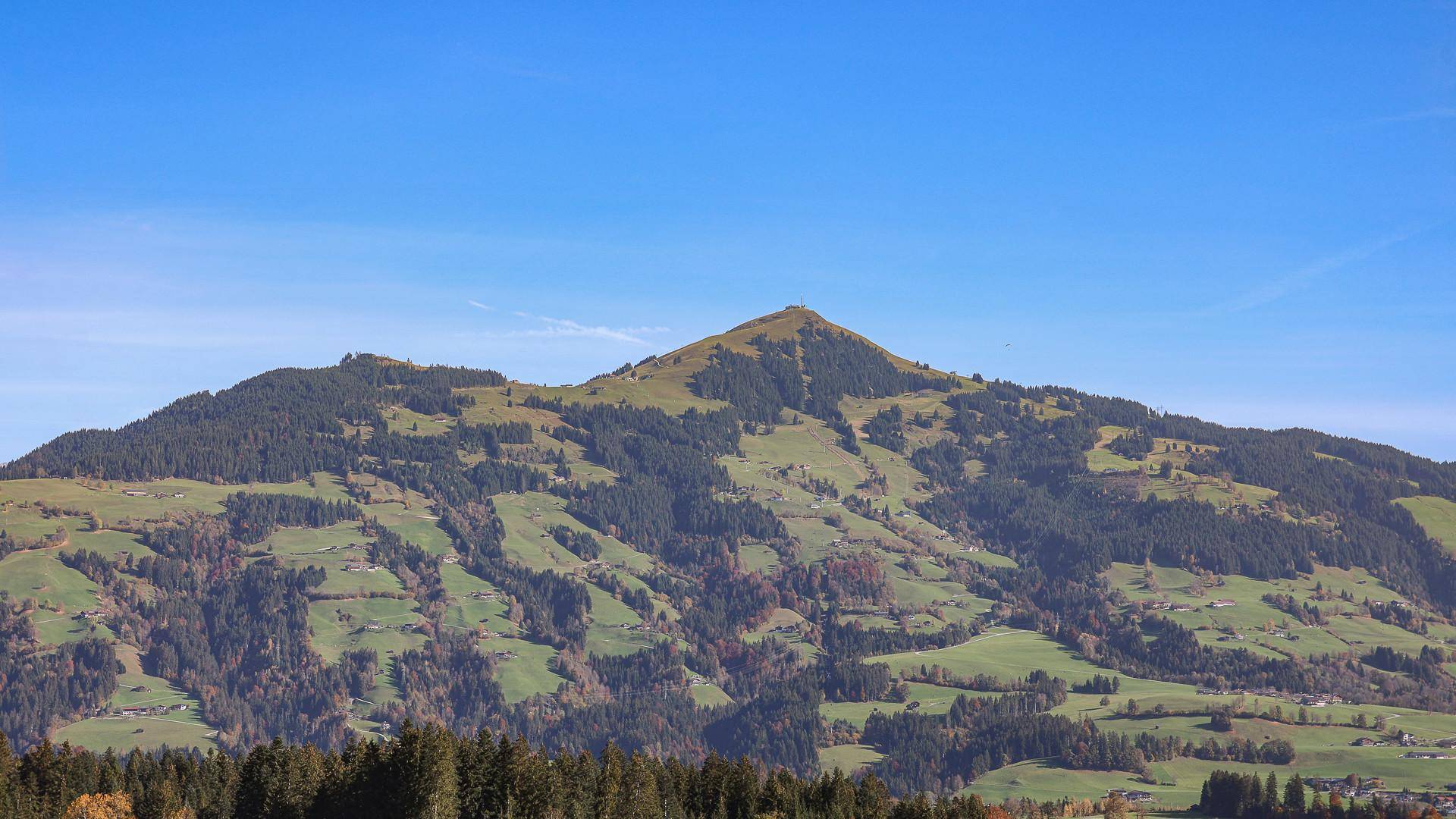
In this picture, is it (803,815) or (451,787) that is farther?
(803,815)

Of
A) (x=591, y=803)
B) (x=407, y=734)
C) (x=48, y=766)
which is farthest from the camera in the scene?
(x=48, y=766)

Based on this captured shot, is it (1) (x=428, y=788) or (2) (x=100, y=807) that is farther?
(2) (x=100, y=807)

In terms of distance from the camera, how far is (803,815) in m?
170

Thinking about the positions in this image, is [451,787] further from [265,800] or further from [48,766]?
[48,766]

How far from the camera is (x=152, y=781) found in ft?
609

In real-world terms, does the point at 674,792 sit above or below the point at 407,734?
below

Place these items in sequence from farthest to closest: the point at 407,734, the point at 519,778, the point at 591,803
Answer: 1. the point at 591,803
2. the point at 519,778
3. the point at 407,734

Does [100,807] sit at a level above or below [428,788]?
below

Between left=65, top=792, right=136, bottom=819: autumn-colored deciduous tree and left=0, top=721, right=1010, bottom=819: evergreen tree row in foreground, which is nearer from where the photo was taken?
left=0, top=721, right=1010, bottom=819: evergreen tree row in foreground

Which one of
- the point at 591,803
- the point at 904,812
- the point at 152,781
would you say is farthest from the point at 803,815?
the point at 152,781

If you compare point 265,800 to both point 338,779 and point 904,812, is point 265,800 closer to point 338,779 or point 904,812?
point 338,779

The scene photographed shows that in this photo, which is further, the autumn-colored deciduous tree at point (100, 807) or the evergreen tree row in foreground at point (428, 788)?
the autumn-colored deciduous tree at point (100, 807)

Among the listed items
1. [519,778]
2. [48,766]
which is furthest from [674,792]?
[48,766]

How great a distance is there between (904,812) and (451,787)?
5777 cm
